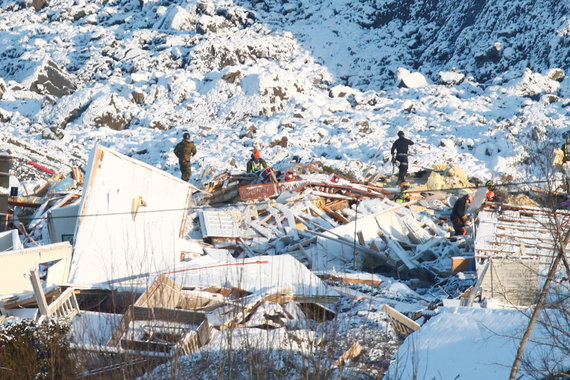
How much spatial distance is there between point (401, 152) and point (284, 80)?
731 centimetres

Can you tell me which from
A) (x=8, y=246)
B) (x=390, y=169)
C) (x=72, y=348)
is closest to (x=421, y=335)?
(x=72, y=348)

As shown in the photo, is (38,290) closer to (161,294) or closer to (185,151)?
(161,294)

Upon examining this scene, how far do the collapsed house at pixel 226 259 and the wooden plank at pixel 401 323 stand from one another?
0.8 inches

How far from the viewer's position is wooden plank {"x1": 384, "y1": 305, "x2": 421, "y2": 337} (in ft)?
24.9

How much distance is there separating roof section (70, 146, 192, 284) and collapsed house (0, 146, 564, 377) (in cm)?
2

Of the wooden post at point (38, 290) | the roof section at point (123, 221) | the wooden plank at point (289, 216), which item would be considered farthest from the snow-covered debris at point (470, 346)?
the wooden plank at point (289, 216)

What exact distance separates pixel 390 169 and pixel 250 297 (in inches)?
364

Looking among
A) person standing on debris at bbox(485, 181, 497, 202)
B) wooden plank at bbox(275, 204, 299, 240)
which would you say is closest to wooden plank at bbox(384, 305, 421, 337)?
wooden plank at bbox(275, 204, 299, 240)

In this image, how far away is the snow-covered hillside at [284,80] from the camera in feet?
60.6

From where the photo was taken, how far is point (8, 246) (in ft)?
34.5

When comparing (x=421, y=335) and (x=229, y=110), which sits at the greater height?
(x=229, y=110)

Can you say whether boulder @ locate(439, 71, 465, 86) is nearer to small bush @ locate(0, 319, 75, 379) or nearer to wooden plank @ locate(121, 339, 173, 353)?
wooden plank @ locate(121, 339, 173, 353)

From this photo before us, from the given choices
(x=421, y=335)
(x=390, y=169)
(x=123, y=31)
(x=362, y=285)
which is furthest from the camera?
(x=123, y=31)

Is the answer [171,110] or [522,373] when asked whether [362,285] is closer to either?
[522,373]
